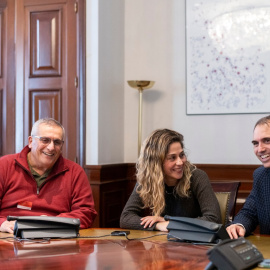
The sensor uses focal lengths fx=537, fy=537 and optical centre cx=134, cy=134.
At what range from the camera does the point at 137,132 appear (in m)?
5.13

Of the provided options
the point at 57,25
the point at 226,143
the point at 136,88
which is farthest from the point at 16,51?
the point at 226,143

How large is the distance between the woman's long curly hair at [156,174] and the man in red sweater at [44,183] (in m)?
0.36

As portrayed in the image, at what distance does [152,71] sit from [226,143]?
0.97 metres

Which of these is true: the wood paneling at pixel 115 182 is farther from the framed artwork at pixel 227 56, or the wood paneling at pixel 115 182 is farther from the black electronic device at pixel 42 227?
the black electronic device at pixel 42 227

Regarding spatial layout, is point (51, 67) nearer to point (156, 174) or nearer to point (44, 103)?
point (44, 103)

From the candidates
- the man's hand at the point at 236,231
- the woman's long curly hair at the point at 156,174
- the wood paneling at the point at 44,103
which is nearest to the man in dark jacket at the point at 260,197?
the man's hand at the point at 236,231

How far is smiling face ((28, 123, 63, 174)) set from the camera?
3.24 m

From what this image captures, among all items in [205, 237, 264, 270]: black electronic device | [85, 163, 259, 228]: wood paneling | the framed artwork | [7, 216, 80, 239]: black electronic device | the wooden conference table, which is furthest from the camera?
the framed artwork

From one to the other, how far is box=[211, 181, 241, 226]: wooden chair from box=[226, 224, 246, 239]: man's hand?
42 cm

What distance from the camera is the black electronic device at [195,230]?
231 centimetres

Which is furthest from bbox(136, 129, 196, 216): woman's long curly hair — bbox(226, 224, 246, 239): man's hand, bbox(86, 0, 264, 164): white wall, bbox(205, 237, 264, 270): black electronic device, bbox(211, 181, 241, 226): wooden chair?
bbox(86, 0, 264, 164): white wall

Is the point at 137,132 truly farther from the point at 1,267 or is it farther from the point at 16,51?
the point at 1,267

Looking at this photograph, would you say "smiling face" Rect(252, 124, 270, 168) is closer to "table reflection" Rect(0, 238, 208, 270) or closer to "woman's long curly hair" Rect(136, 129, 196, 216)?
"woman's long curly hair" Rect(136, 129, 196, 216)

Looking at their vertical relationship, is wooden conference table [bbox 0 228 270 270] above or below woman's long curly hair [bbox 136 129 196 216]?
below
